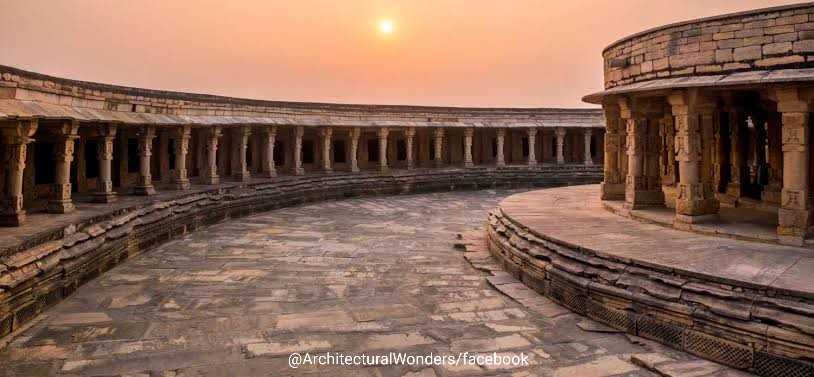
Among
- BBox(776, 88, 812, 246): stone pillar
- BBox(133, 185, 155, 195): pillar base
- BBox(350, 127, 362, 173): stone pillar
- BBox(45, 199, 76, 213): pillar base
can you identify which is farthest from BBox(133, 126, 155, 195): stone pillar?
BBox(776, 88, 812, 246): stone pillar

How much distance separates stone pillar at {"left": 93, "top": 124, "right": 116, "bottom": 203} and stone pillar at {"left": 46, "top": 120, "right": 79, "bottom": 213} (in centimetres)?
151

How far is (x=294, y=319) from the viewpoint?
6.99 m

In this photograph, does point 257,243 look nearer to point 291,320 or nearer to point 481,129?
point 291,320

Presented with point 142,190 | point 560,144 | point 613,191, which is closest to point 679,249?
point 613,191

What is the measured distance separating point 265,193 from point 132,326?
1195 cm

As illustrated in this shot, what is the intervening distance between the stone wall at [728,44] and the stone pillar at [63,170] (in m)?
12.1

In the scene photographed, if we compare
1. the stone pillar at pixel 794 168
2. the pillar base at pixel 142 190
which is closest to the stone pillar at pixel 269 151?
the pillar base at pixel 142 190

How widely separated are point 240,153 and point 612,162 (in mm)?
13211

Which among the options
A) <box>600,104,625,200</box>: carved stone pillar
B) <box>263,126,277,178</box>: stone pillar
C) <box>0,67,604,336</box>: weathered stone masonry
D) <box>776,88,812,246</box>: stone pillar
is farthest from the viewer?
<box>263,126,277,178</box>: stone pillar

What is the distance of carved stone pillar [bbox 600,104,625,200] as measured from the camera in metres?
12.5

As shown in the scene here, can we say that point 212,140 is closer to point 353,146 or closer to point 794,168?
point 353,146

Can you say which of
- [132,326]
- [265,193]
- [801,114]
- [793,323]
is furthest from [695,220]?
[265,193]

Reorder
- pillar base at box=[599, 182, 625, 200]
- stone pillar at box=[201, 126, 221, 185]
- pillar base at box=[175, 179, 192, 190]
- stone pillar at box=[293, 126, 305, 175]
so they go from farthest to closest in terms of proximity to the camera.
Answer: stone pillar at box=[293, 126, 305, 175], stone pillar at box=[201, 126, 221, 185], pillar base at box=[175, 179, 192, 190], pillar base at box=[599, 182, 625, 200]

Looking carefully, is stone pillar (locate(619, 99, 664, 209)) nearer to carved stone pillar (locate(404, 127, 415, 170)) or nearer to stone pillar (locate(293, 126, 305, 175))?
stone pillar (locate(293, 126, 305, 175))
